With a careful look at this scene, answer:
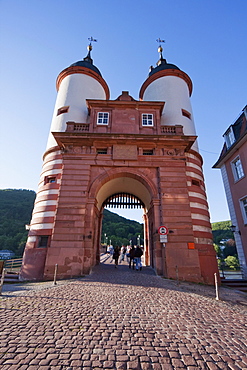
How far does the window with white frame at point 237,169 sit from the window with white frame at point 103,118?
1288 cm

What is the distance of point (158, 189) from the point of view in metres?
14.0

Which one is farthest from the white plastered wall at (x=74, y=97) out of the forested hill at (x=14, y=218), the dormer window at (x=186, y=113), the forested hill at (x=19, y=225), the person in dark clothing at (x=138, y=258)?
the forested hill at (x=14, y=218)

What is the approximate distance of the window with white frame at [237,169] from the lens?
17.5m

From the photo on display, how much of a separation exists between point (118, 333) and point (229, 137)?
20560 mm

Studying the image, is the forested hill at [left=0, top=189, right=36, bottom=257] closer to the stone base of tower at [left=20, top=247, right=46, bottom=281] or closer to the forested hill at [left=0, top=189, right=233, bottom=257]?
the forested hill at [left=0, top=189, right=233, bottom=257]

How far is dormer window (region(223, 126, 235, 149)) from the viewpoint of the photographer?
1866cm

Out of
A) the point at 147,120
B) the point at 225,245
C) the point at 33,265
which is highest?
the point at 147,120

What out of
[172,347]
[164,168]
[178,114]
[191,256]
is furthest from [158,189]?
[172,347]

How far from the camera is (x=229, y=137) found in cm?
1928

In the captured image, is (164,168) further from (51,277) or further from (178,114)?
(51,277)

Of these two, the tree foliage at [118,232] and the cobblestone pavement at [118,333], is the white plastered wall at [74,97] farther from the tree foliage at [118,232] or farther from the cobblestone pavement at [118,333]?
the tree foliage at [118,232]

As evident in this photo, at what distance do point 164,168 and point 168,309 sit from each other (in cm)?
1016

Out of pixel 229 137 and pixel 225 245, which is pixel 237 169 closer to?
pixel 229 137

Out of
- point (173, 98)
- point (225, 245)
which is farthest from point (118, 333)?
point (225, 245)
